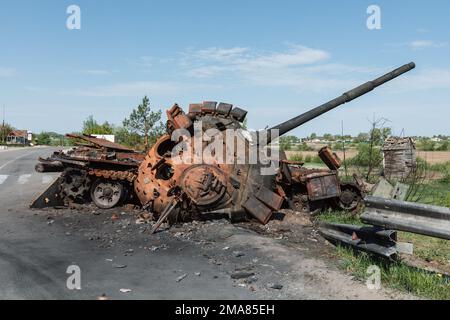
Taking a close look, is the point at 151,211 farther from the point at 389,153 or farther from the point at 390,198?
the point at 389,153

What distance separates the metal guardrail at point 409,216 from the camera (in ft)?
17.1

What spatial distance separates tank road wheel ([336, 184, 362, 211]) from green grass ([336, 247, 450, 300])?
5137mm

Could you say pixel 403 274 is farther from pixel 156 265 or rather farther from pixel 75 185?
pixel 75 185

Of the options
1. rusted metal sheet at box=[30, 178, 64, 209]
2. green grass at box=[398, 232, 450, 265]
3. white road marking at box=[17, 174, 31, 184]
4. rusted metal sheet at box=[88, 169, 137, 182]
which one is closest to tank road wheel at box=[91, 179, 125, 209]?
rusted metal sheet at box=[88, 169, 137, 182]

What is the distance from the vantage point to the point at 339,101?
35.2ft

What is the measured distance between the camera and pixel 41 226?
29.9ft

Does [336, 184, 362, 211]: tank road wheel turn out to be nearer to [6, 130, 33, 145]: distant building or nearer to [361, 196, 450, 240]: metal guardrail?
[361, 196, 450, 240]: metal guardrail

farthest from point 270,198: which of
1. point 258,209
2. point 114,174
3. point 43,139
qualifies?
point 43,139

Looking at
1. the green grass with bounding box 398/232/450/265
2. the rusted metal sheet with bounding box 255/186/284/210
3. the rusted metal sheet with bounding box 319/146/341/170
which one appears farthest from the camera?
the rusted metal sheet with bounding box 319/146/341/170

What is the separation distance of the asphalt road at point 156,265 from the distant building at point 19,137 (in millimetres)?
107812

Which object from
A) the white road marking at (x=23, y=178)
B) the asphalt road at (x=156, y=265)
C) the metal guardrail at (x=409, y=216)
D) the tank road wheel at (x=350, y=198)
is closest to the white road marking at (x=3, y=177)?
the white road marking at (x=23, y=178)

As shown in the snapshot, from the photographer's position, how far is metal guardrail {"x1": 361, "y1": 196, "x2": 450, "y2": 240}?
5199 mm

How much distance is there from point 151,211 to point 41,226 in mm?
2218
